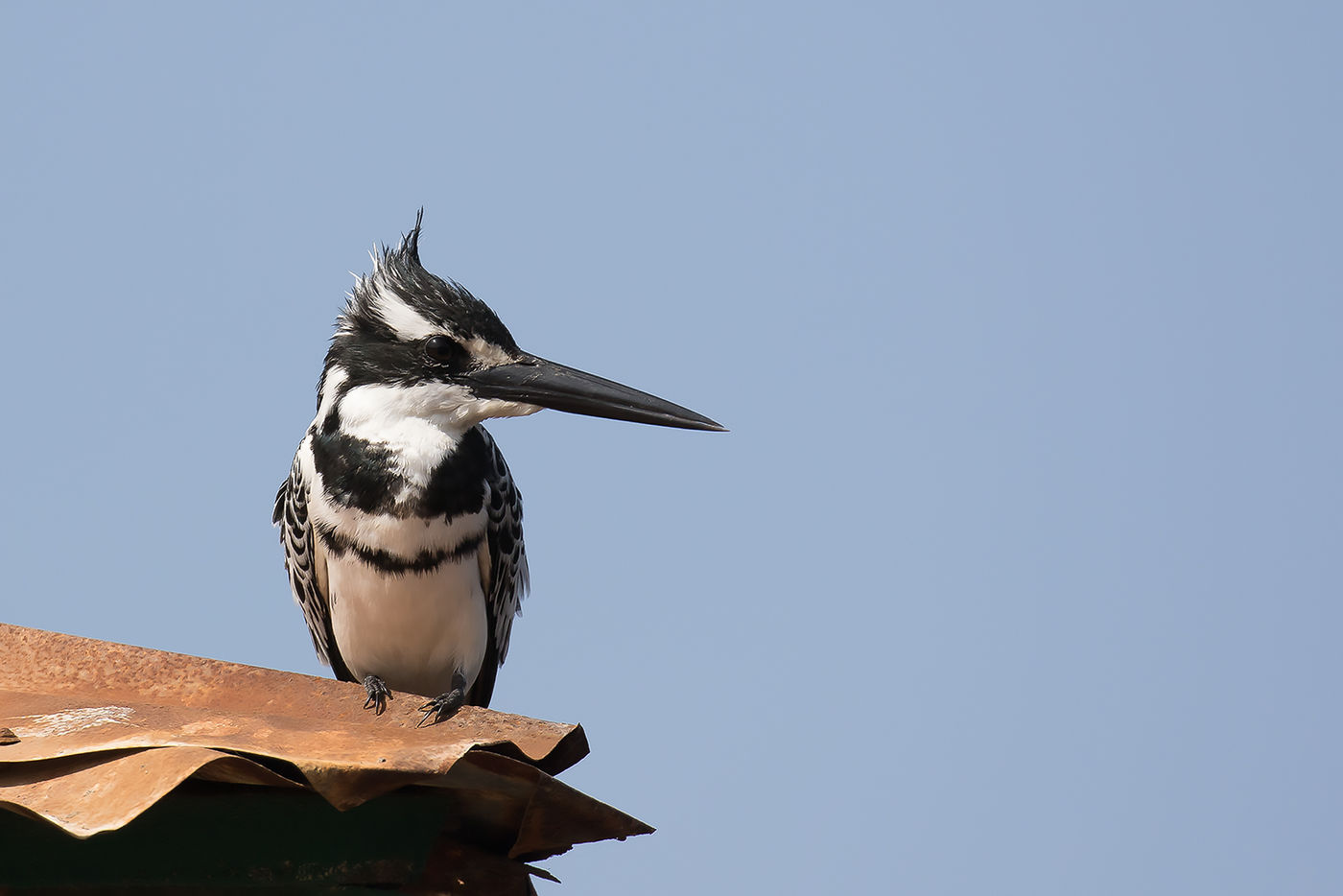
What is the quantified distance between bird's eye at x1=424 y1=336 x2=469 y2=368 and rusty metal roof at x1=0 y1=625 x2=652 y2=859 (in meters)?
1.62

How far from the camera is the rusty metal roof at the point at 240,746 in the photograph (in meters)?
2.65

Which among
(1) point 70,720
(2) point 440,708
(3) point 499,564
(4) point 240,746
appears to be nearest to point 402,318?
(3) point 499,564

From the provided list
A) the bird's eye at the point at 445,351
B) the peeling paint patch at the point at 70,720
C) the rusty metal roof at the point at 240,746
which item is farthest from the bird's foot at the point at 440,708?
the bird's eye at the point at 445,351

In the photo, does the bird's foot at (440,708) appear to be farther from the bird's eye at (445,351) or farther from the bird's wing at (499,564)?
the bird's eye at (445,351)

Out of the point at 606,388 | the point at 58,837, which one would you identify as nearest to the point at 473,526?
the point at 606,388

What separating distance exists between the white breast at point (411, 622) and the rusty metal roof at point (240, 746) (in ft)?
4.39

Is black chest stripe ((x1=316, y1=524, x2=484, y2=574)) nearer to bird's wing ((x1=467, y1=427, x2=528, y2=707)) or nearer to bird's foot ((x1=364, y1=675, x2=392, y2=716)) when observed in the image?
bird's wing ((x1=467, y1=427, x2=528, y2=707))

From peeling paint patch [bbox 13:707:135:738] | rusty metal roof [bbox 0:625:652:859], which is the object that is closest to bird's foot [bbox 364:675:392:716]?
rusty metal roof [bbox 0:625:652:859]

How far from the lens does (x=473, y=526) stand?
532cm

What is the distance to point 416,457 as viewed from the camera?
510 centimetres

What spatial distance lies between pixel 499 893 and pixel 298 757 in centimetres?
84

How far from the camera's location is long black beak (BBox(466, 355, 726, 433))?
524 centimetres

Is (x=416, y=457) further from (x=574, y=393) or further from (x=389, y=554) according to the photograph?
(x=574, y=393)

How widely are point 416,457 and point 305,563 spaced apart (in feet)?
2.99
